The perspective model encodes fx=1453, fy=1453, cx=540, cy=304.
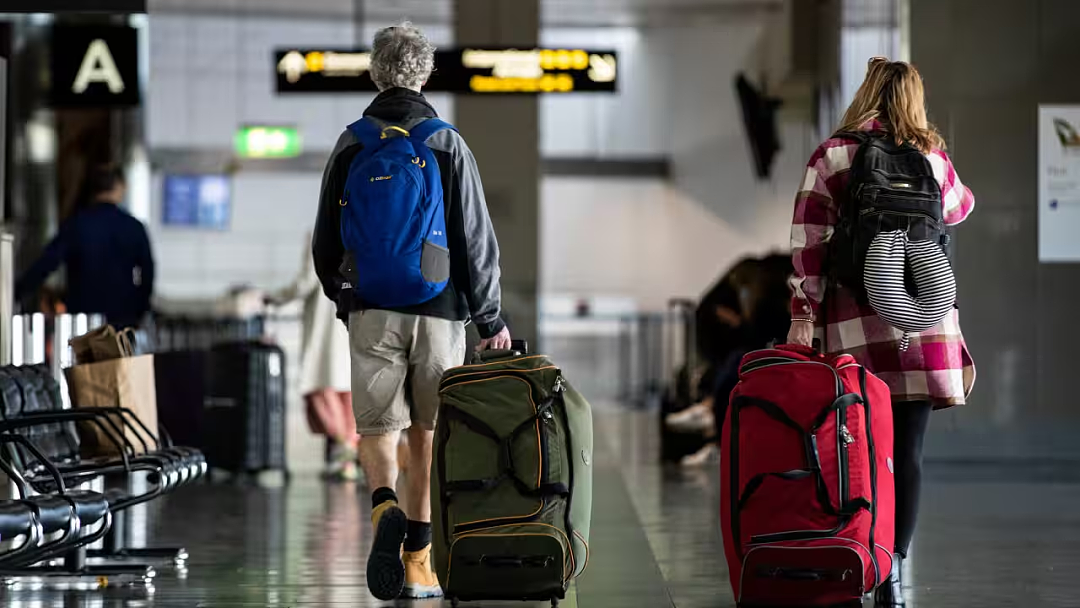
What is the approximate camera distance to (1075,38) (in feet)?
30.7

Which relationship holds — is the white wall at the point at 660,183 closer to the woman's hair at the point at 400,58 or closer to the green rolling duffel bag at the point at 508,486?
the woman's hair at the point at 400,58

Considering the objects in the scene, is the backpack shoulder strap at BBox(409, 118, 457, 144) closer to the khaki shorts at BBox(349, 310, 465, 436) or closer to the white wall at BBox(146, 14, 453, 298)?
the khaki shorts at BBox(349, 310, 465, 436)

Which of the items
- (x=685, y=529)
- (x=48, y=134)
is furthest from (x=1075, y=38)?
(x=48, y=134)

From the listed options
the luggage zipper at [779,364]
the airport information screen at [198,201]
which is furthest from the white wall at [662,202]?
the luggage zipper at [779,364]

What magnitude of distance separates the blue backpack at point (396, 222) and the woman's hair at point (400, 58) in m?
0.23

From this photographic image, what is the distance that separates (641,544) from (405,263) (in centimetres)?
230

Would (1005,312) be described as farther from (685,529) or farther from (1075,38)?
(685,529)

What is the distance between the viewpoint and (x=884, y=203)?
440 centimetres

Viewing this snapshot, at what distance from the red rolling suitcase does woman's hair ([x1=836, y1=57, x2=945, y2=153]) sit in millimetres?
820

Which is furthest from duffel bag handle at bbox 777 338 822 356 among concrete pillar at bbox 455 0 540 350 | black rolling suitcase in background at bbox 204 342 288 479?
concrete pillar at bbox 455 0 540 350

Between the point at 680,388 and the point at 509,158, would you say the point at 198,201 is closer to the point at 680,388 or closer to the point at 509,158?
the point at 509,158

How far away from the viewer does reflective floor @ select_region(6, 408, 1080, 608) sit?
502cm

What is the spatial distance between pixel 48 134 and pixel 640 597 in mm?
8617

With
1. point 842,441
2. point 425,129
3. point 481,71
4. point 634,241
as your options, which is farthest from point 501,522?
point 634,241
